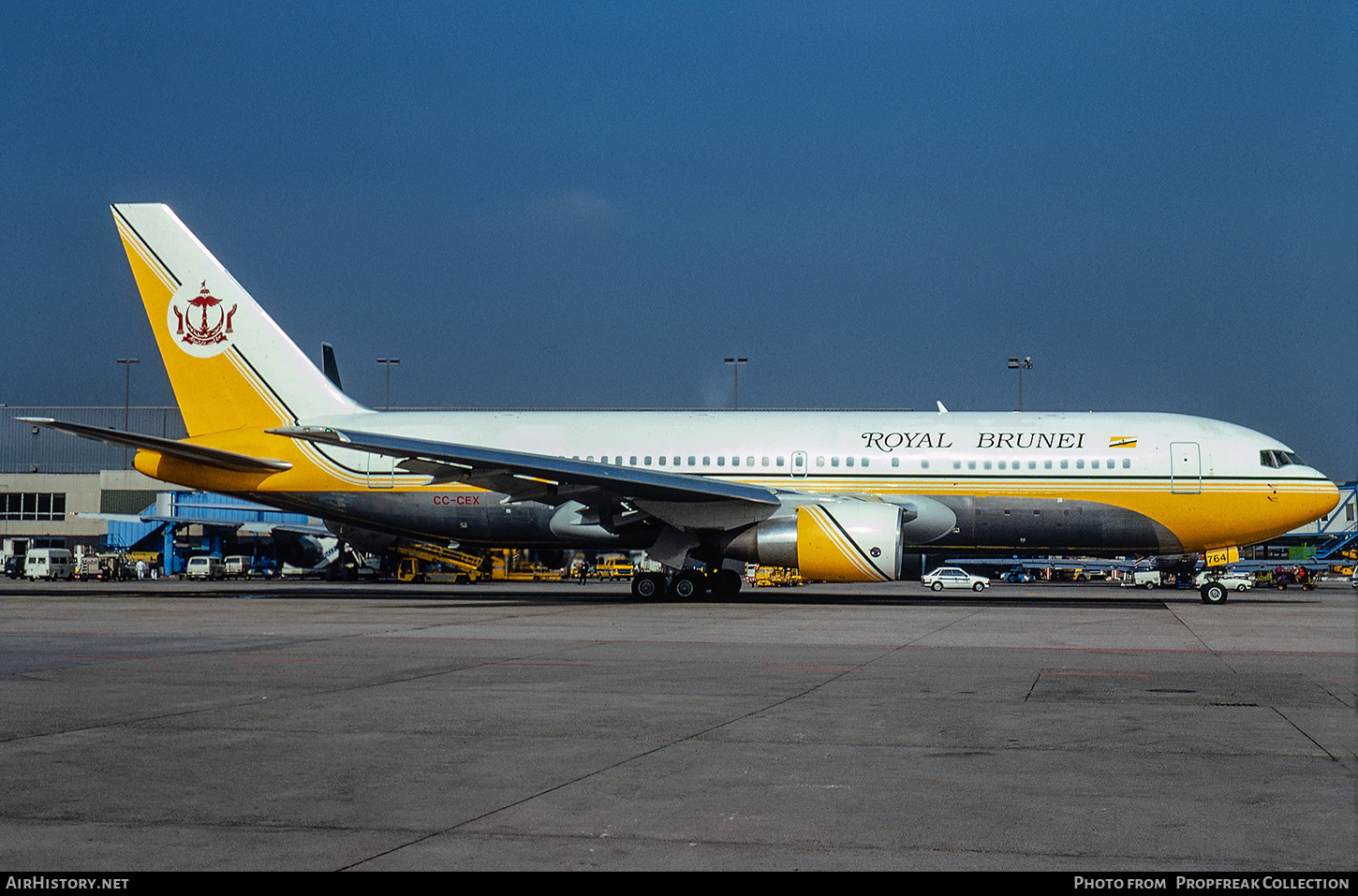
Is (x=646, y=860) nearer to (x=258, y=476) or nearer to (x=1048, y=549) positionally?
(x=1048, y=549)

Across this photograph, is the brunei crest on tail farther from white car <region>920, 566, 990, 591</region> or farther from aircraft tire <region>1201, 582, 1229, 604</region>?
white car <region>920, 566, 990, 591</region>

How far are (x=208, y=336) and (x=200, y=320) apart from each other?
44 centimetres

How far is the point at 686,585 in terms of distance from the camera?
27.0m

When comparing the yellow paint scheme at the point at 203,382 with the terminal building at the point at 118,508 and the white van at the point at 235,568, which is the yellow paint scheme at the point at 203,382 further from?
the terminal building at the point at 118,508

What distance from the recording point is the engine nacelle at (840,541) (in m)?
23.9

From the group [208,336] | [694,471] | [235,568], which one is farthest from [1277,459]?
[235,568]

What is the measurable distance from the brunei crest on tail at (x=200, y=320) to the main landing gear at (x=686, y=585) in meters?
11.8

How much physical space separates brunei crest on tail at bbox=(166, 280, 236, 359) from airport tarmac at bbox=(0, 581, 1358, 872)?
46.0 feet

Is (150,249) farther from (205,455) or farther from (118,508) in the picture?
(118,508)

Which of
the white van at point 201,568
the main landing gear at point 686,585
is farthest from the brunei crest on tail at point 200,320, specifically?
the white van at point 201,568

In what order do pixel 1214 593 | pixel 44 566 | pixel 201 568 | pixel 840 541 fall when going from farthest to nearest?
pixel 201 568 < pixel 44 566 < pixel 1214 593 < pixel 840 541

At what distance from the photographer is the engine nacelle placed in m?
23.9
